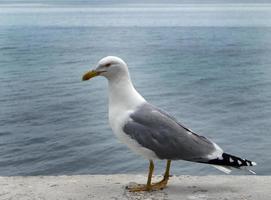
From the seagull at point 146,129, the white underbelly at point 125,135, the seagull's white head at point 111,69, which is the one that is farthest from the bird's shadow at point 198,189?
the seagull's white head at point 111,69

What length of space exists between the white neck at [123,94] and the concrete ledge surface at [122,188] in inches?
38.5

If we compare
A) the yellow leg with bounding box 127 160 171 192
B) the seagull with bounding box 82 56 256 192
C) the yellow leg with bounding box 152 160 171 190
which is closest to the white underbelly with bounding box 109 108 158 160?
the seagull with bounding box 82 56 256 192

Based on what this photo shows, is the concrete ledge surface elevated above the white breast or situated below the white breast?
below

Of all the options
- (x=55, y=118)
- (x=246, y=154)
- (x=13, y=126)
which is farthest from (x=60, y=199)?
(x=55, y=118)

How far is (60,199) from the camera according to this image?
7.07 m

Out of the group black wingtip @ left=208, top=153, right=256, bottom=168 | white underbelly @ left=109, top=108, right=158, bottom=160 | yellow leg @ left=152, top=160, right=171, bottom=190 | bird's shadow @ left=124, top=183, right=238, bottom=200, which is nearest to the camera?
black wingtip @ left=208, top=153, right=256, bottom=168

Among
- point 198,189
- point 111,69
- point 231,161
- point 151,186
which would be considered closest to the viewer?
point 231,161

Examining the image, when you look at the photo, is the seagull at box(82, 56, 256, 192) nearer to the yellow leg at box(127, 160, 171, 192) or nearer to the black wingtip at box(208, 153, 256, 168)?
the black wingtip at box(208, 153, 256, 168)

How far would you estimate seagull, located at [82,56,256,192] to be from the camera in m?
6.92

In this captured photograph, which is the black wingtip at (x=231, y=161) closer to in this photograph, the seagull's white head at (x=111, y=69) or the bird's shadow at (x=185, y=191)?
the bird's shadow at (x=185, y=191)

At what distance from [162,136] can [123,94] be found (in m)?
0.60

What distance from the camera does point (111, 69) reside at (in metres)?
6.95

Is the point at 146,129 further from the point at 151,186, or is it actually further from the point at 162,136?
the point at 151,186

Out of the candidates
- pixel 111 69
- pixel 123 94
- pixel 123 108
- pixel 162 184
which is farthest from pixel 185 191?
pixel 111 69
